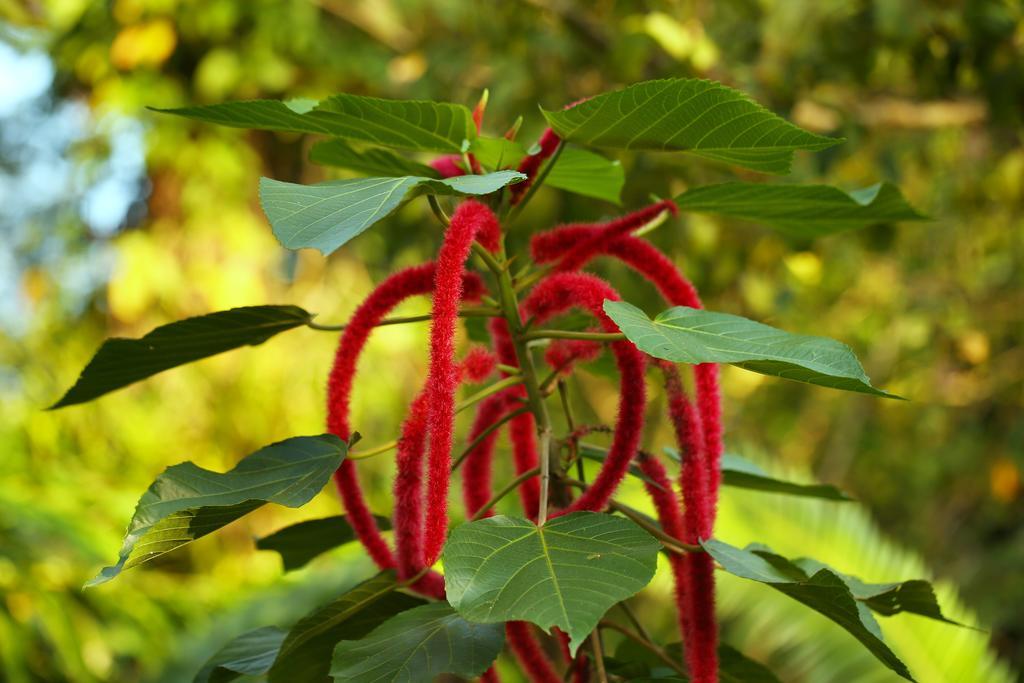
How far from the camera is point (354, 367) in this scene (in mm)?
509

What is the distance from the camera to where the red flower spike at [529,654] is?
47 cm

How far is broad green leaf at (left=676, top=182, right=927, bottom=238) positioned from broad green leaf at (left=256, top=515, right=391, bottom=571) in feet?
0.87

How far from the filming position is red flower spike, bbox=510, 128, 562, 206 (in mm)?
510

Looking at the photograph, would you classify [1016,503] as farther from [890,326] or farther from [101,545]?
[101,545]

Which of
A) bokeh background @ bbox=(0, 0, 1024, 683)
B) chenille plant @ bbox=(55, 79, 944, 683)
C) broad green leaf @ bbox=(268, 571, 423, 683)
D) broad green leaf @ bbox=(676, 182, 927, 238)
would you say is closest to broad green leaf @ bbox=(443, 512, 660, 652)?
chenille plant @ bbox=(55, 79, 944, 683)

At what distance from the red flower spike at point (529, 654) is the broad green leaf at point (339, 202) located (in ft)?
0.65

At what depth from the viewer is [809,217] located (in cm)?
59

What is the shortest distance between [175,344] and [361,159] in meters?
0.14

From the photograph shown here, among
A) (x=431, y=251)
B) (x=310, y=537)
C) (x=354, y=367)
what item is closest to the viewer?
(x=354, y=367)

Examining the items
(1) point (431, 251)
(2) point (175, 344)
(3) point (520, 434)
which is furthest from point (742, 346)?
(1) point (431, 251)

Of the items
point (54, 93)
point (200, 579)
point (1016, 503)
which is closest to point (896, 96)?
point (1016, 503)

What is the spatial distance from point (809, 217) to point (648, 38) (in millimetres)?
979

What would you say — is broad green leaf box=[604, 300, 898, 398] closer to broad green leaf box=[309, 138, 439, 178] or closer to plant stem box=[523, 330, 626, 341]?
plant stem box=[523, 330, 626, 341]

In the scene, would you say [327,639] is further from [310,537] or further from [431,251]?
[431,251]
